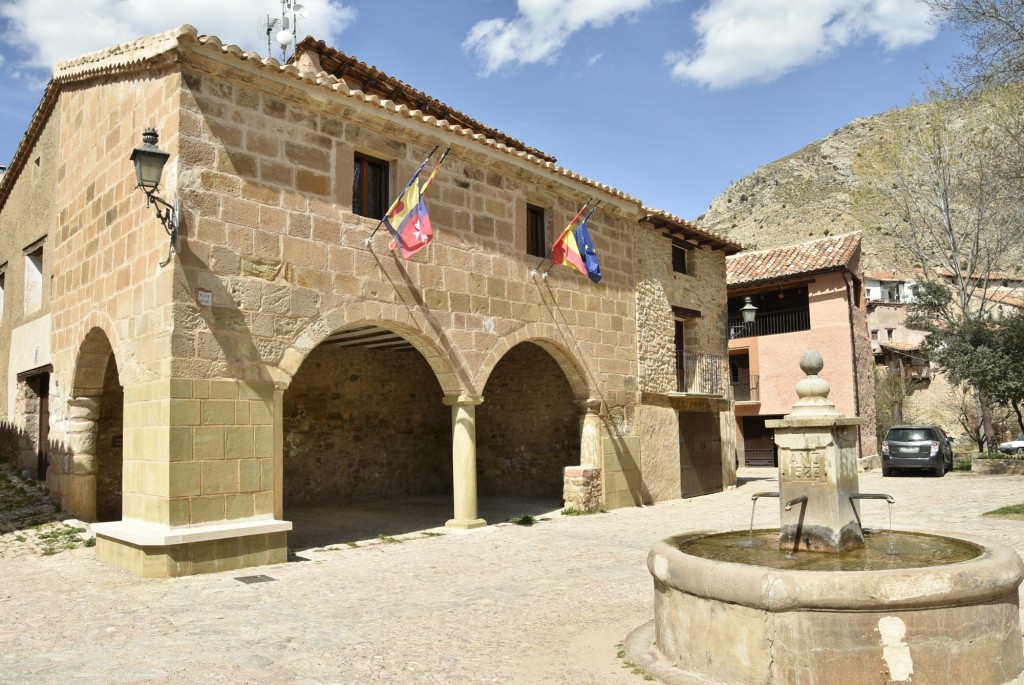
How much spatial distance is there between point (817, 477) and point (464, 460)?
20.7 ft

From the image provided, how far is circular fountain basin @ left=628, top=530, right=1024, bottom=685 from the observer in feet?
12.5

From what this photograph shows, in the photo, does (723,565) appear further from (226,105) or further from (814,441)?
(226,105)

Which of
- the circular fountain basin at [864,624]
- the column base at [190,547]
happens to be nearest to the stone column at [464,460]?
the column base at [190,547]

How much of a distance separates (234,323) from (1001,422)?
31.7 metres

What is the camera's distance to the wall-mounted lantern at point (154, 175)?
7.49 metres

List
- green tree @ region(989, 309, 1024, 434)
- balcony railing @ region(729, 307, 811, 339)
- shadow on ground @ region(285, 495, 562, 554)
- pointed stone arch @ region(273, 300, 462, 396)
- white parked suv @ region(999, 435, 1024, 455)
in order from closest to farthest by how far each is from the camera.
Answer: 1. pointed stone arch @ region(273, 300, 462, 396)
2. shadow on ground @ region(285, 495, 562, 554)
3. green tree @ region(989, 309, 1024, 434)
4. balcony railing @ region(729, 307, 811, 339)
5. white parked suv @ region(999, 435, 1024, 455)

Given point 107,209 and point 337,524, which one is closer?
point 107,209

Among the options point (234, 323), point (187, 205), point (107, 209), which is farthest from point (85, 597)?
point (107, 209)

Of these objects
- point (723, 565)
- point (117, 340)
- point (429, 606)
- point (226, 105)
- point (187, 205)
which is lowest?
point (429, 606)

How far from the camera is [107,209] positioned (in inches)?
372

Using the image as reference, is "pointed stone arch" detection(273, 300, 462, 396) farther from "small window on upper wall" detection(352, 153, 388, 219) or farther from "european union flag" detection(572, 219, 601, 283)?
"european union flag" detection(572, 219, 601, 283)

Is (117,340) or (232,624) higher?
(117,340)

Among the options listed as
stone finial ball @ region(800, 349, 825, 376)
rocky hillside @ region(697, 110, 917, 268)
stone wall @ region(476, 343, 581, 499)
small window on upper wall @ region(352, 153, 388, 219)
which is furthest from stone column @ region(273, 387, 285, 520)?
rocky hillside @ region(697, 110, 917, 268)

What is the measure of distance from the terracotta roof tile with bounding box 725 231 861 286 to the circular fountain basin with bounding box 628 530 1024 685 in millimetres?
22005
